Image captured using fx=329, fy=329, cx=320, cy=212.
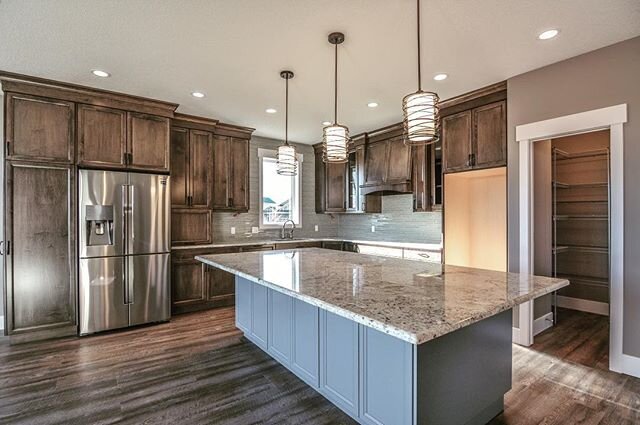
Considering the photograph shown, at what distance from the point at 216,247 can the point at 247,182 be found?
1210 mm

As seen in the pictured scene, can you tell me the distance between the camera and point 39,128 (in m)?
3.37

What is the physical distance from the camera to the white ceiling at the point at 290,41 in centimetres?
219

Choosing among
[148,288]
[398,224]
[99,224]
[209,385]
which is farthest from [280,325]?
[398,224]

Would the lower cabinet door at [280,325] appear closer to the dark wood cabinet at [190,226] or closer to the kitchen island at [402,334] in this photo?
the kitchen island at [402,334]

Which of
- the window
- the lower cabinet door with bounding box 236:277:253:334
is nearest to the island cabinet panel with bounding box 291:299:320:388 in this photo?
the lower cabinet door with bounding box 236:277:253:334

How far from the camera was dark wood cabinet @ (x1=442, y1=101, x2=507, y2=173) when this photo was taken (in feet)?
11.5

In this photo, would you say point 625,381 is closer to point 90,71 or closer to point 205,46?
point 205,46

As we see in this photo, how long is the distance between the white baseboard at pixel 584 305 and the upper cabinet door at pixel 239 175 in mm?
4746

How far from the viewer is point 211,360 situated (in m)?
2.96

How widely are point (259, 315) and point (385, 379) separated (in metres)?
1.67

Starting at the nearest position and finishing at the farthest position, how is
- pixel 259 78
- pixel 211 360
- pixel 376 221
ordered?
1. pixel 211 360
2. pixel 259 78
3. pixel 376 221

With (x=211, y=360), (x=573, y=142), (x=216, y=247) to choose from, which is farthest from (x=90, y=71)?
(x=573, y=142)

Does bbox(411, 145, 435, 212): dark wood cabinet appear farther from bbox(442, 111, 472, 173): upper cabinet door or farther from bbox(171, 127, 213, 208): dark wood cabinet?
bbox(171, 127, 213, 208): dark wood cabinet

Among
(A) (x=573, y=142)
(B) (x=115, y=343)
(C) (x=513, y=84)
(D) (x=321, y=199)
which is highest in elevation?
(C) (x=513, y=84)
